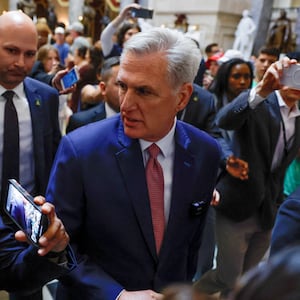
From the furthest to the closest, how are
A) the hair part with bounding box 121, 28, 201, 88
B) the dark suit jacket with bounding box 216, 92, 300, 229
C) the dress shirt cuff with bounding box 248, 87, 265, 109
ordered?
1. the dark suit jacket with bounding box 216, 92, 300, 229
2. the dress shirt cuff with bounding box 248, 87, 265, 109
3. the hair part with bounding box 121, 28, 201, 88

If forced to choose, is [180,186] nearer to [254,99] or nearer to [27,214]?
[27,214]

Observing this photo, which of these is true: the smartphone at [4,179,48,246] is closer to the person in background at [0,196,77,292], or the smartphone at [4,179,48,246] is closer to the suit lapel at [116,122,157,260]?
the person in background at [0,196,77,292]

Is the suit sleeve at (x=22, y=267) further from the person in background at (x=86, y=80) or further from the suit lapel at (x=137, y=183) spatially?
the person in background at (x=86, y=80)

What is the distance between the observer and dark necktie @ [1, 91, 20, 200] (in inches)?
79.9

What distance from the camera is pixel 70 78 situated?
250 centimetres

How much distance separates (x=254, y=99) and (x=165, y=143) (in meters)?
0.69

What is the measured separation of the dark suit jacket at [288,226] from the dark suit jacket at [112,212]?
0.46m

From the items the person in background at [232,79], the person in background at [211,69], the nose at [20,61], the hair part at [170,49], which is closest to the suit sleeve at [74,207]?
the hair part at [170,49]

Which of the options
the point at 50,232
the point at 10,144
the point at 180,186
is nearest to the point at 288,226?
the point at 180,186

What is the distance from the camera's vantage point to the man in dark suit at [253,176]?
2.18 m

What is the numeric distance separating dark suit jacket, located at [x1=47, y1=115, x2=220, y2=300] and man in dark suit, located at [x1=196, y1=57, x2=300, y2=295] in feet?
2.69

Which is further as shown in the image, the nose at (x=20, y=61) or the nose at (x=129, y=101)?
the nose at (x=20, y=61)

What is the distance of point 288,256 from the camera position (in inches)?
15.5

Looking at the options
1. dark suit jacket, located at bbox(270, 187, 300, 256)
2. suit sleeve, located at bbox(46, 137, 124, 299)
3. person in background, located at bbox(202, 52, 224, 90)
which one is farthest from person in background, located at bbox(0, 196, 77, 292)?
person in background, located at bbox(202, 52, 224, 90)
